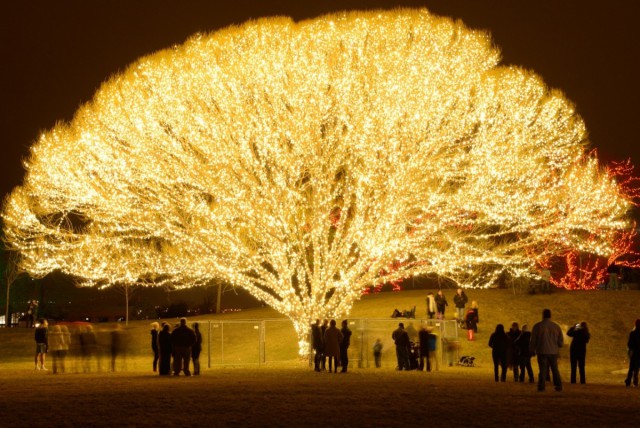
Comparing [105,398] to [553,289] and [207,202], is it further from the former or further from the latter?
[553,289]

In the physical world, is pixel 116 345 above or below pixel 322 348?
above

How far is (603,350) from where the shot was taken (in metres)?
32.2

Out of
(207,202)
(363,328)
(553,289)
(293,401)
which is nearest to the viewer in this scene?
(293,401)

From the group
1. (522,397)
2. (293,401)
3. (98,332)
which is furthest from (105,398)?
(98,332)

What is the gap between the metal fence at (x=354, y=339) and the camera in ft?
93.2

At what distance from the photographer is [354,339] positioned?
28.6m

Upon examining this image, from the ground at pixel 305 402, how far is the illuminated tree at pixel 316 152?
7.83 metres

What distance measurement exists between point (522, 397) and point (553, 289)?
27.3 meters

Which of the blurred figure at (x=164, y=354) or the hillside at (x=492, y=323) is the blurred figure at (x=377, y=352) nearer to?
the hillside at (x=492, y=323)

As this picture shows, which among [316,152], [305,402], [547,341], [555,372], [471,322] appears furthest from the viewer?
[471,322]

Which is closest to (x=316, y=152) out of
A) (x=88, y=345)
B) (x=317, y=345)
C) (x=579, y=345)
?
(x=317, y=345)

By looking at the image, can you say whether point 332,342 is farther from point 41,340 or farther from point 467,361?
point 41,340

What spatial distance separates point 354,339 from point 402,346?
301 cm

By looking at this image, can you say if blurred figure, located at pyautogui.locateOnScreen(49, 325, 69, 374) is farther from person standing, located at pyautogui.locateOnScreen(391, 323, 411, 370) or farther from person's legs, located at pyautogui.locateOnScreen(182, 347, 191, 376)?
person standing, located at pyautogui.locateOnScreen(391, 323, 411, 370)
